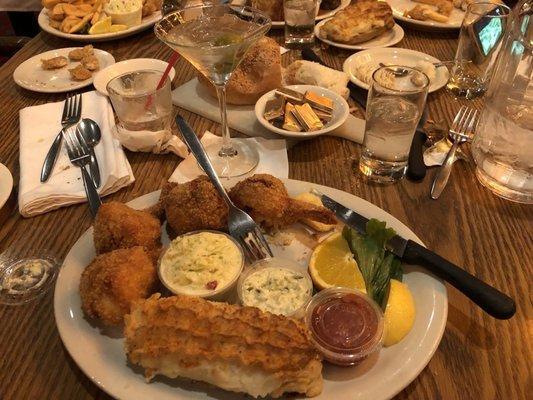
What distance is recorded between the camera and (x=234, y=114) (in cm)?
211

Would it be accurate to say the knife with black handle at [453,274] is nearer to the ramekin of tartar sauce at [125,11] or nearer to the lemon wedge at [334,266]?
the lemon wedge at [334,266]

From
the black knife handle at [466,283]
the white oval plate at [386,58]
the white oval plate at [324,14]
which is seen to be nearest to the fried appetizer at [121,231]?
the black knife handle at [466,283]

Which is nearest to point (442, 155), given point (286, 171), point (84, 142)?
point (286, 171)

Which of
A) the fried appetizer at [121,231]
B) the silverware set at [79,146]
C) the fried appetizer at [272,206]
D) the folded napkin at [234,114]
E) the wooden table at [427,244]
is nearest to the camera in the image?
the wooden table at [427,244]

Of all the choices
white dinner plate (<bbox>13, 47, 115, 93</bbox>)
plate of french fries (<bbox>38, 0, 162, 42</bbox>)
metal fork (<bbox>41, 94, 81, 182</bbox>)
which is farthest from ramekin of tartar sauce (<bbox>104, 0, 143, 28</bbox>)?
metal fork (<bbox>41, 94, 81, 182</bbox>)

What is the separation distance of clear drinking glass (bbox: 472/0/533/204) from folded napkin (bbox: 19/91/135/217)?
130 cm

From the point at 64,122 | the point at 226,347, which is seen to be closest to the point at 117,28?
the point at 64,122

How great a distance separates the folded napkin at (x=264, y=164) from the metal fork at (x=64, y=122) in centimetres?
46

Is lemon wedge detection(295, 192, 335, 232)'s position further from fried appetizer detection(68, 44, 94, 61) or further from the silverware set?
fried appetizer detection(68, 44, 94, 61)

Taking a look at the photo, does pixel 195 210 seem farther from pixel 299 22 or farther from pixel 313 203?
pixel 299 22

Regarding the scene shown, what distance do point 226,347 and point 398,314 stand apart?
1.44 feet

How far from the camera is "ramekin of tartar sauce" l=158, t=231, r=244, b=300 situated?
1.24 m

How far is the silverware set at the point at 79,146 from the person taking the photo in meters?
1.67

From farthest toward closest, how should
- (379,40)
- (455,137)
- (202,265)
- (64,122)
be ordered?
(379,40)
(64,122)
(455,137)
(202,265)
